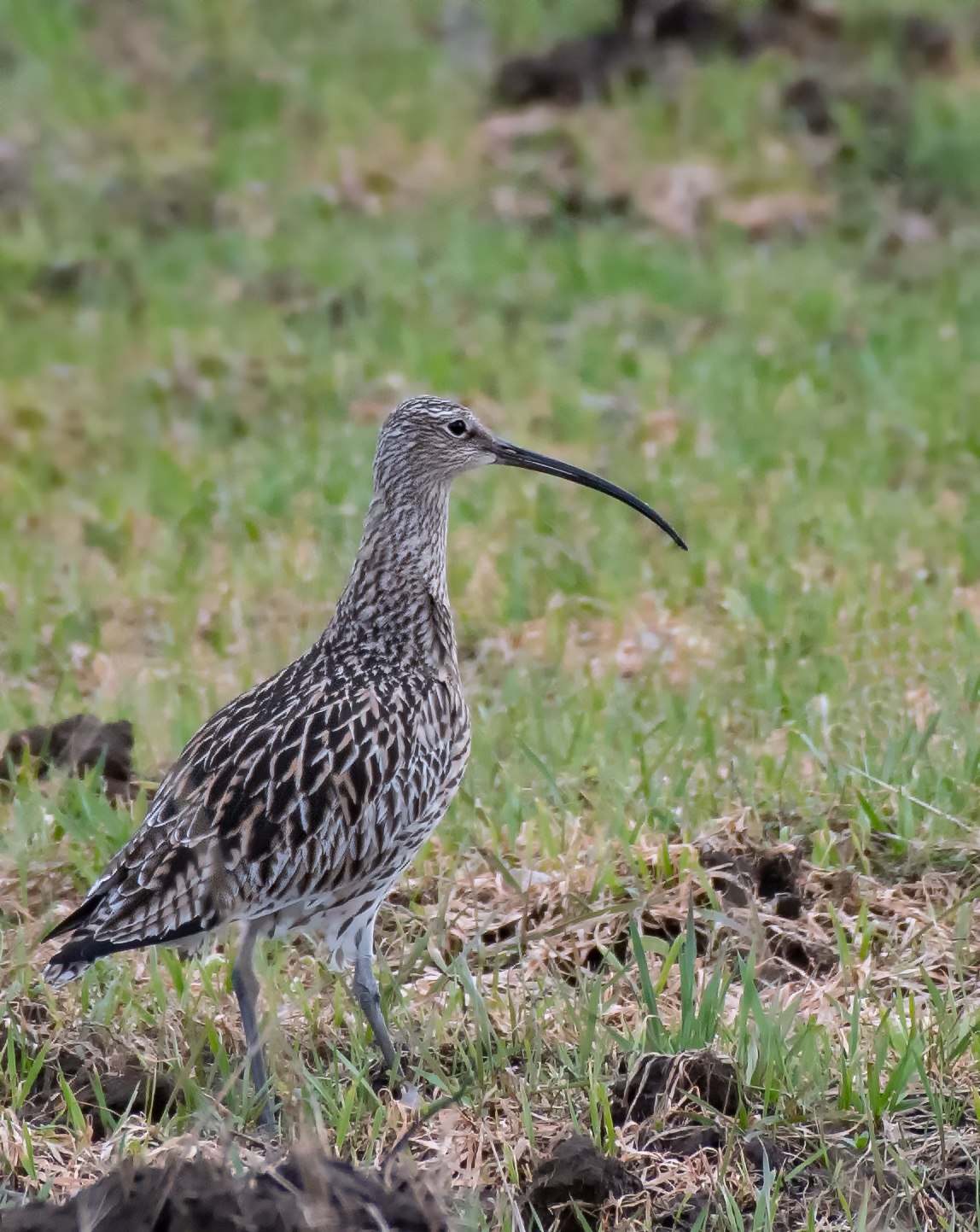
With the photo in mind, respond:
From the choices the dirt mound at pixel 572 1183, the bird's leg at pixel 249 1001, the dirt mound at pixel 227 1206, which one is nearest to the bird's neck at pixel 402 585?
the bird's leg at pixel 249 1001

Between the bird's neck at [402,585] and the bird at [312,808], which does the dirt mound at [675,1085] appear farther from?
the bird's neck at [402,585]

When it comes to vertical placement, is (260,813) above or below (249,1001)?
above

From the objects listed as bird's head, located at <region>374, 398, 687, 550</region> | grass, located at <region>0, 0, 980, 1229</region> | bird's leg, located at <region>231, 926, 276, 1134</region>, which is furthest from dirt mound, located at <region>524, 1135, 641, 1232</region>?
bird's head, located at <region>374, 398, 687, 550</region>

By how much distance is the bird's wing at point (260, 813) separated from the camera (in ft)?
15.3

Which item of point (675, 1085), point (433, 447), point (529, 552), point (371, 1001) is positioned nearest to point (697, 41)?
point (529, 552)

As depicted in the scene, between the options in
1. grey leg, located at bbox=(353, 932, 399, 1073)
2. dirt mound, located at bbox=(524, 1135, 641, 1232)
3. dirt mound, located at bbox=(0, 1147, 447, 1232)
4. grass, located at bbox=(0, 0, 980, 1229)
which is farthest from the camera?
grey leg, located at bbox=(353, 932, 399, 1073)

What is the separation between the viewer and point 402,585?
539 cm

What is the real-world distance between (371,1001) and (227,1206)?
131cm

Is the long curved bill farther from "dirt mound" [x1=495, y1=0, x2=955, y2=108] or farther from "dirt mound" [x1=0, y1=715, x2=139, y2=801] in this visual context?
"dirt mound" [x1=495, y1=0, x2=955, y2=108]

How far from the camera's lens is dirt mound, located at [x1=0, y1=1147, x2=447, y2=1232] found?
3449 mm

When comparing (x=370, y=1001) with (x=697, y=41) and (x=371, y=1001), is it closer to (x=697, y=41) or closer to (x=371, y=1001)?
(x=371, y=1001)

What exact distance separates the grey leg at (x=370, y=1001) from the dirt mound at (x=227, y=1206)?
3.06 feet

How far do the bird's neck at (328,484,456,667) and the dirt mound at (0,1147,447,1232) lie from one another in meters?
1.96

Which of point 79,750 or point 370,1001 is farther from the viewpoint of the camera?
point 79,750
